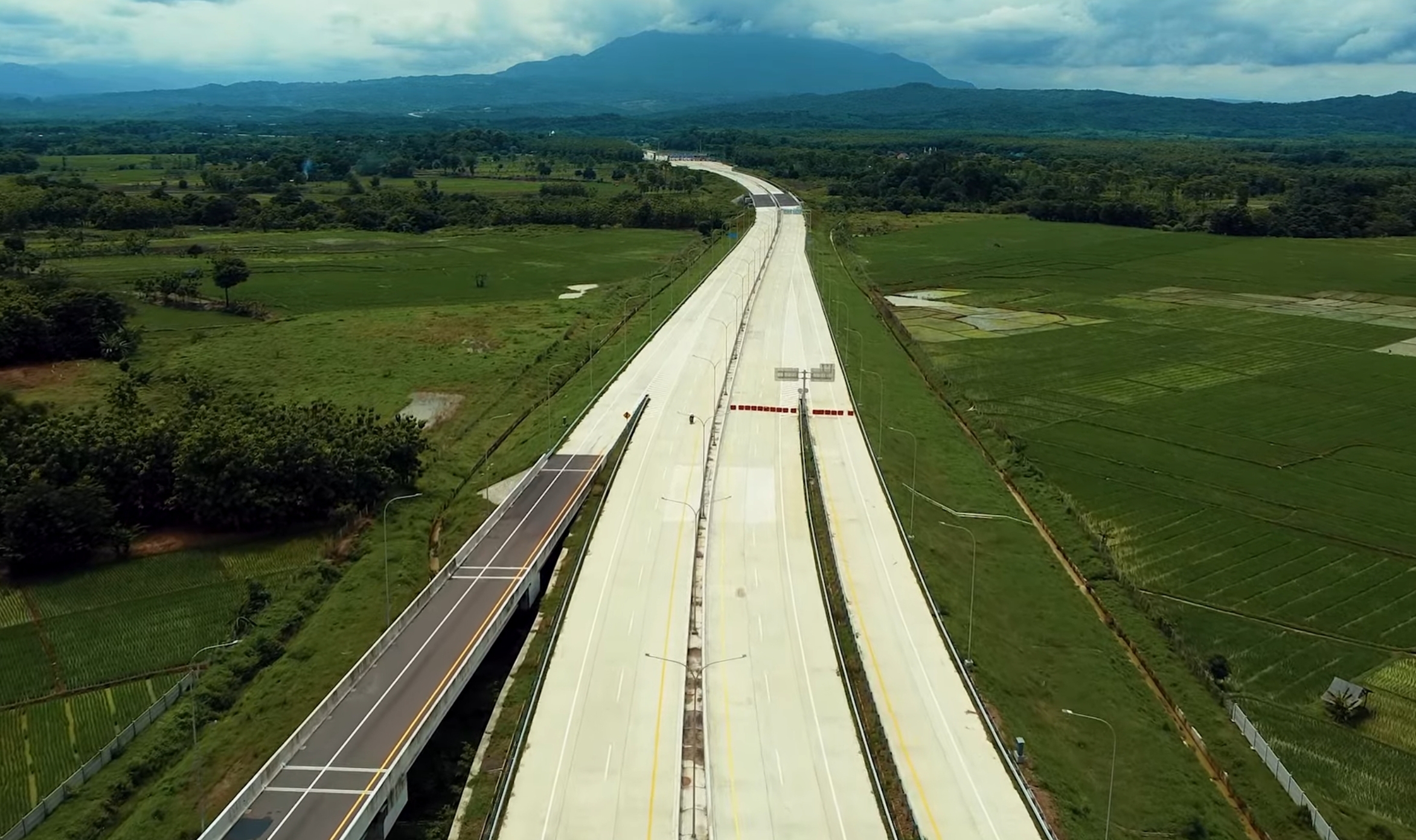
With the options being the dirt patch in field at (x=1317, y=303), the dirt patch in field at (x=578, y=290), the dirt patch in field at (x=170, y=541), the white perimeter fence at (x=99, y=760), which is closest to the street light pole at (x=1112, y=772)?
the white perimeter fence at (x=99, y=760)

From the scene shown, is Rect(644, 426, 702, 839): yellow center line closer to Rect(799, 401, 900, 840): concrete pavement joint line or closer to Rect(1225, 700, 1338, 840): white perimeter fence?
Rect(799, 401, 900, 840): concrete pavement joint line

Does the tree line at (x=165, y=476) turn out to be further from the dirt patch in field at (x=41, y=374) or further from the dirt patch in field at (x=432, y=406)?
the dirt patch in field at (x=41, y=374)

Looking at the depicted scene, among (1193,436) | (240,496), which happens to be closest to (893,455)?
(1193,436)

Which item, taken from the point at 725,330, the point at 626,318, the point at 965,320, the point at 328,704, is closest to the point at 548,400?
the point at 725,330

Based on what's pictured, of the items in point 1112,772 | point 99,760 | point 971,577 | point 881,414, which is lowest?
point 1112,772

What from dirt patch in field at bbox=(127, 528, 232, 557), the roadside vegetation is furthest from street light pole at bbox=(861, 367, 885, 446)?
dirt patch in field at bbox=(127, 528, 232, 557)

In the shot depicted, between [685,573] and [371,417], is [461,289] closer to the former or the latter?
[371,417]

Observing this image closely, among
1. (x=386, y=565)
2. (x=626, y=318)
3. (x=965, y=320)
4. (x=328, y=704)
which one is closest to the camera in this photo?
(x=328, y=704)

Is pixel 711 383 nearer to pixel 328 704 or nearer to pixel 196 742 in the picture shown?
pixel 328 704
